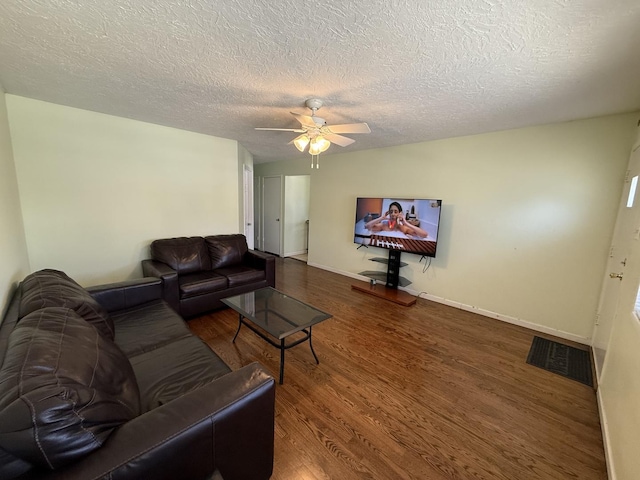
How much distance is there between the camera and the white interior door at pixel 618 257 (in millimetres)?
1917

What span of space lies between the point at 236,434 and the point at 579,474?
72.5 inches

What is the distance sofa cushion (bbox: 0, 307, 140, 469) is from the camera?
0.69 meters

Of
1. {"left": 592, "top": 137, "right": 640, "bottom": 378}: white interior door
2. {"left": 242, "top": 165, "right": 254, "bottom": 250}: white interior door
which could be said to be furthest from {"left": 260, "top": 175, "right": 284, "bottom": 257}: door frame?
{"left": 592, "top": 137, "right": 640, "bottom": 378}: white interior door

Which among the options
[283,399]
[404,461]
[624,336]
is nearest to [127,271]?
[283,399]

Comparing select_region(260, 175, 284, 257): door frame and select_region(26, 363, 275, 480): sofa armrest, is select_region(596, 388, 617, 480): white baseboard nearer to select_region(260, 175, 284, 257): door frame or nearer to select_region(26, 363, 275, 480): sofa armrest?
select_region(26, 363, 275, 480): sofa armrest

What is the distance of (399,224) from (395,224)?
64 mm

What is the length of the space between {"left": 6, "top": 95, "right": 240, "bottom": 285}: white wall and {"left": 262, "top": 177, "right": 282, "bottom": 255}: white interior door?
2.07 metres

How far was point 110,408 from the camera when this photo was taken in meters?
0.90

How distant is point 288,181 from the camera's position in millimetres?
5711

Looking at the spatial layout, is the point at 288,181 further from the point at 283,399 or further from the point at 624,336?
the point at 624,336

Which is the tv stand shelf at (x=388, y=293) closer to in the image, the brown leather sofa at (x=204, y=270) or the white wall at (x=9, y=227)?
the brown leather sofa at (x=204, y=270)

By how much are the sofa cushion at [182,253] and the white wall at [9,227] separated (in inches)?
42.7

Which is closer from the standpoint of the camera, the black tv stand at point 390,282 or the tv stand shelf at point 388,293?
the tv stand shelf at point 388,293

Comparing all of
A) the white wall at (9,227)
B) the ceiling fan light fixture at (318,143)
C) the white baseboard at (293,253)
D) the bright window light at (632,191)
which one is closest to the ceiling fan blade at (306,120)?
the ceiling fan light fixture at (318,143)
